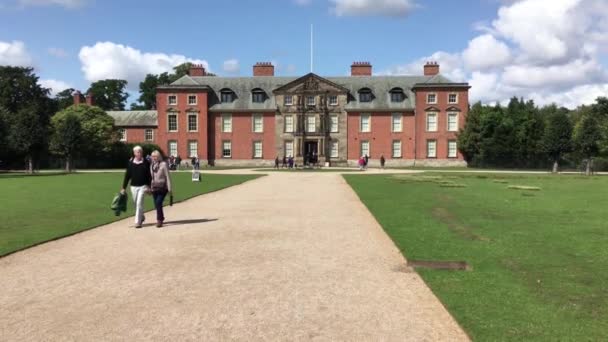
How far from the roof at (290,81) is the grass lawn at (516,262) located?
49036 millimetres

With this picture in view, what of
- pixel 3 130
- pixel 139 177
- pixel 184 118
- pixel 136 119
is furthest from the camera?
pixel 136 119

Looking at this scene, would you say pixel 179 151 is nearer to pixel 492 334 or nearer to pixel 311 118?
pixel 311 118

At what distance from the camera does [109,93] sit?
9900 cm

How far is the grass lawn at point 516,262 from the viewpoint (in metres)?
4.86

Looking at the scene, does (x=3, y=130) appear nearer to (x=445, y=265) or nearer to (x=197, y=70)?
(x=197, y=70)

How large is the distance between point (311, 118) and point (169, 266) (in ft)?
188

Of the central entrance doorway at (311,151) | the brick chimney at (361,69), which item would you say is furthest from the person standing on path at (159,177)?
the brick chimney at (361,69)

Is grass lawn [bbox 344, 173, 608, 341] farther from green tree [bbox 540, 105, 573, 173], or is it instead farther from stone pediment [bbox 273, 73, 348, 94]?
stone pediment [bbox 273, 73, 348, 94]

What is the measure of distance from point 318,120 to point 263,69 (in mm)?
11765

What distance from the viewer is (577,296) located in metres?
5.72

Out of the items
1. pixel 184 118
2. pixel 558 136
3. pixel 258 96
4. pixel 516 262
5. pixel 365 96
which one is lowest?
pixel 516 262

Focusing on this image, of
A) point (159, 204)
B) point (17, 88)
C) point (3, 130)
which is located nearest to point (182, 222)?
point (159, 204)

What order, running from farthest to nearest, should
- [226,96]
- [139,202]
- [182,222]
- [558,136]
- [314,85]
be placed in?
1. [226,96]
2. [314,85]
3. [558,136]
4. [182,222]
5. [139,202]

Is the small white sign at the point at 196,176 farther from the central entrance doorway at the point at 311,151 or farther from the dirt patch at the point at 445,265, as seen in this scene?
the central entrance doorway at the point at 311,151
